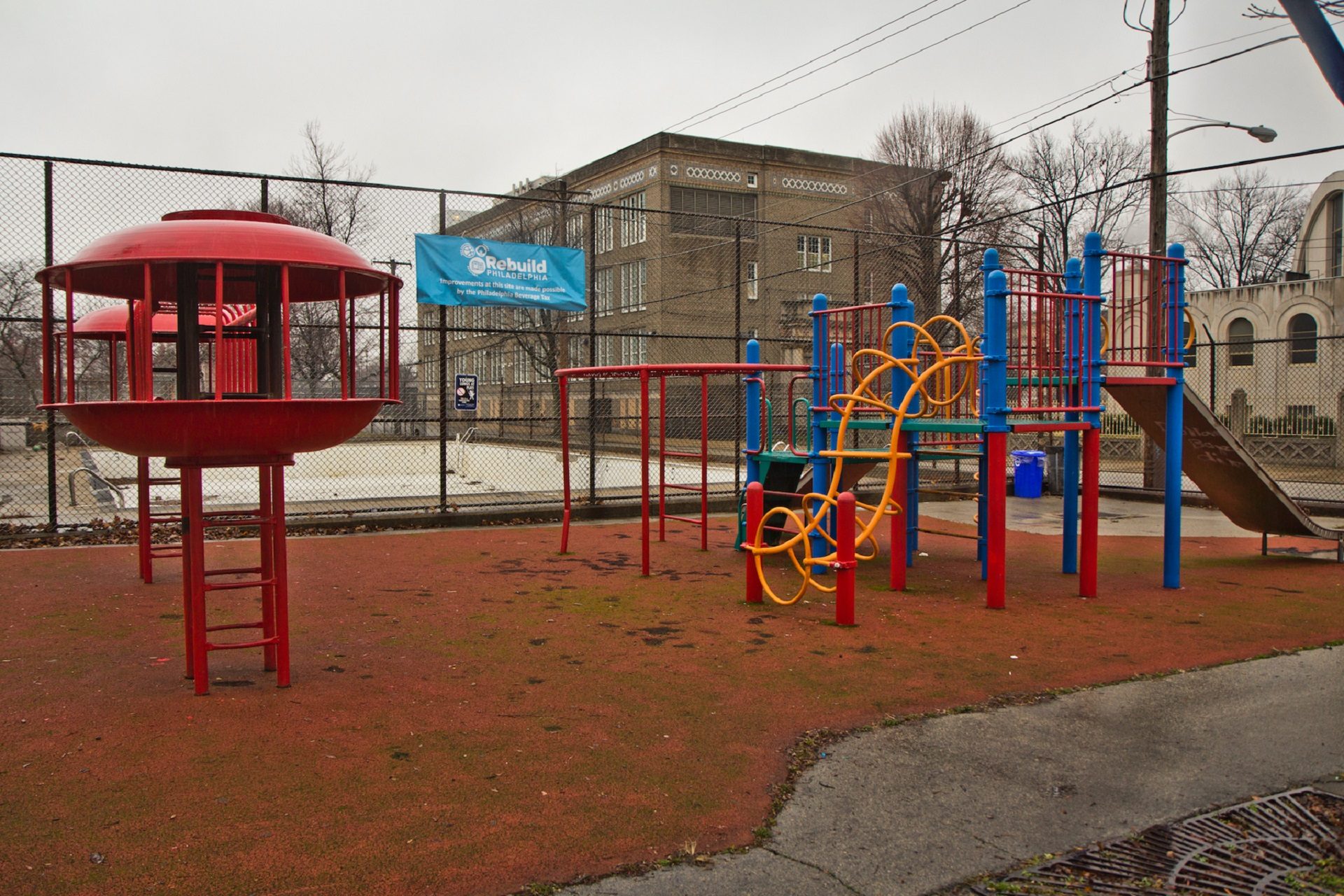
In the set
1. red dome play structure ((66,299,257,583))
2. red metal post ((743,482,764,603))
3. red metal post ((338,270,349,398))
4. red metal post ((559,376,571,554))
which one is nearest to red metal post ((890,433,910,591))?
red metal post ((743,482,764,603))

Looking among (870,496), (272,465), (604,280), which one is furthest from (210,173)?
(604,280)

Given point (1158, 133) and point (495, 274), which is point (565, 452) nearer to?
point (495, 274)

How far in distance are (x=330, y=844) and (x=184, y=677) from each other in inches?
95.2

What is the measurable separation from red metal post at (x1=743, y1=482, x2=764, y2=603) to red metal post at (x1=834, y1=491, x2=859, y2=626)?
0.75 meters

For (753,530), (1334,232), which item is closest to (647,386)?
(753,530)

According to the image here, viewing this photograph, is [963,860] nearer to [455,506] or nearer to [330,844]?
[330,844]

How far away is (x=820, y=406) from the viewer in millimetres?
8484

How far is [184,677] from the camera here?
5074 millimetres

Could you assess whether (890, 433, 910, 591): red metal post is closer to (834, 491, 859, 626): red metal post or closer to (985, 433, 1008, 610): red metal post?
(985, 433, 1008, 610): red metal post

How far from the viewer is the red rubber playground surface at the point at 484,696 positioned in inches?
125

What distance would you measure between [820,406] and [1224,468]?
3.70 meters

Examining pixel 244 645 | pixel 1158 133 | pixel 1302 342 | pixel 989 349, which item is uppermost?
pixel 1158 133

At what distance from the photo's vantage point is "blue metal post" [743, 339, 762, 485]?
30.8ft

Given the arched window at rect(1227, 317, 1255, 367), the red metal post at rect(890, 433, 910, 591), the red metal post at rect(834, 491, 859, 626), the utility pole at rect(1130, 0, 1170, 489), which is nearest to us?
the red metal post at rect(834, 491, 859, 626)
